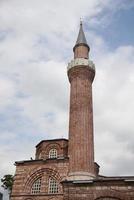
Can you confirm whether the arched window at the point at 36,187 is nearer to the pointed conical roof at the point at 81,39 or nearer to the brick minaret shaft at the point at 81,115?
the brick minaret shaft at the point at 81,115

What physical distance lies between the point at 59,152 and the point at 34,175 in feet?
13.5

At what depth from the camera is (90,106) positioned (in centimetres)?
2452

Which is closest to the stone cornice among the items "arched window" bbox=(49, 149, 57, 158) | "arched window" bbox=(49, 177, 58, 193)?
"arched window" bbox=(49, 149, 57, 158)

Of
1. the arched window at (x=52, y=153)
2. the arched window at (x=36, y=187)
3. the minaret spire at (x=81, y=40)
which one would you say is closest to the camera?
the arched window at (x=36, y=187)

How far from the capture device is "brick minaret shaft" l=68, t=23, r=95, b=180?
21.8m

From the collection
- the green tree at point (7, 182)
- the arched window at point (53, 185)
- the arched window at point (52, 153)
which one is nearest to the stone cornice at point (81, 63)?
the arched window at point (52, 153)

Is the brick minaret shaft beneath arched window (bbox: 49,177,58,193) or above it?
above

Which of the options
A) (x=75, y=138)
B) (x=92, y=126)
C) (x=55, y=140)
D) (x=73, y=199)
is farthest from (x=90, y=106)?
(x=73, y=199)

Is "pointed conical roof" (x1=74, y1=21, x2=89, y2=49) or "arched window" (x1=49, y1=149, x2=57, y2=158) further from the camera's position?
"pointed conical roof" (x1=74, y1=21, x2=89, y2=49)

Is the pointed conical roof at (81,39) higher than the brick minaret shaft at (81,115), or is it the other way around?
the pointed conical roof at (81,39)

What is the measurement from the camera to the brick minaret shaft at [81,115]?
2184 centimetres

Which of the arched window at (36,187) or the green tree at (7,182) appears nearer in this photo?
the arched window at (36,187)

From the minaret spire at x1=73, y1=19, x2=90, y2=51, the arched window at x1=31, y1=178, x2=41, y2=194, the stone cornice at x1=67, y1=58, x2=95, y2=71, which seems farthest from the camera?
the minaret spire at x1=73, y1=19, x2=90, y2=51

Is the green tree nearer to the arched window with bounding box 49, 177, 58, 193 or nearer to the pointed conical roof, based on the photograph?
the arched window with bounding box 49, 177, 58, 193
